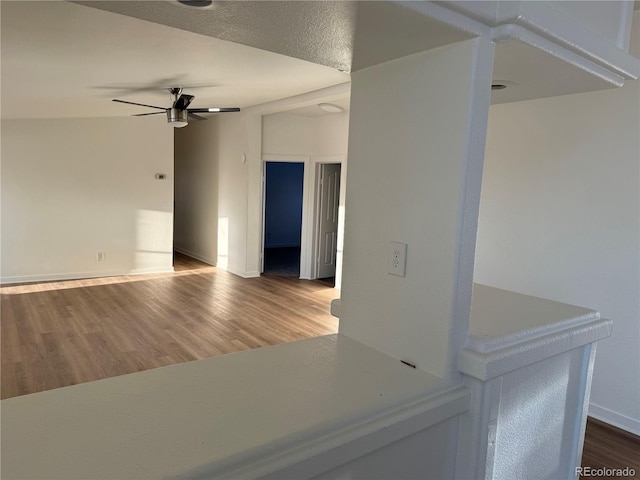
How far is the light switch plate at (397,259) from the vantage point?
5.04 feet

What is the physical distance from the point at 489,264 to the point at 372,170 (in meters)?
2.42

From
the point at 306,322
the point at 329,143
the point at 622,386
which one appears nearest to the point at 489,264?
the point at 622,386

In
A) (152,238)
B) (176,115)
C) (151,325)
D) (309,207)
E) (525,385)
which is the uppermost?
(176,115)

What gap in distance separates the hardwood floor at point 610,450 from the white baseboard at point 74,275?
20.3 feet

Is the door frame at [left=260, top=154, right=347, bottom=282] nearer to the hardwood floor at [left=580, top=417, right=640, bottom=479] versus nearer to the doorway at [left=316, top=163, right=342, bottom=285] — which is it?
the doorway at [left=316, top=163, right=342, bottom=285]

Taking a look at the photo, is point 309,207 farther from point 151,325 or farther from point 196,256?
point 151,325

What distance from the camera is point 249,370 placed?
4.64 ft

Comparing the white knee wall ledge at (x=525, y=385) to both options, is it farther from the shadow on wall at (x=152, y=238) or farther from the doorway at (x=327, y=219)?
the shadow on wall at (x=152, y=238)

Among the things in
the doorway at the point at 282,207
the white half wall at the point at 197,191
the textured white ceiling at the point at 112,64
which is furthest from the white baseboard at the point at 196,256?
the textured white ceiling at the point at 112,64

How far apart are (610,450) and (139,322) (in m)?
4.25

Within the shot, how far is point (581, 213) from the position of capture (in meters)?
3.14

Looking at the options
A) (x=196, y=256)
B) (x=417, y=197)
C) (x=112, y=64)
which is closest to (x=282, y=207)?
(x=196, y=256)

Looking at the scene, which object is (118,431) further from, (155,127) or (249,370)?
(155,127)

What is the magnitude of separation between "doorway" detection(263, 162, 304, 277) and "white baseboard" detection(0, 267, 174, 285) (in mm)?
3017
